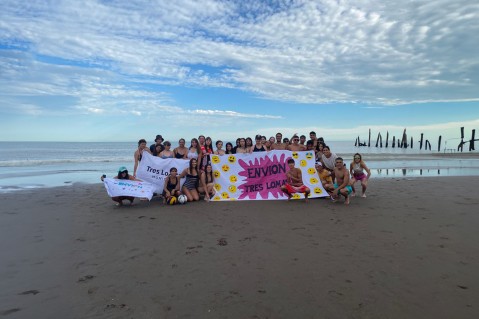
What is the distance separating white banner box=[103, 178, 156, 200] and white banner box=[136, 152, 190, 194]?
0.58 m

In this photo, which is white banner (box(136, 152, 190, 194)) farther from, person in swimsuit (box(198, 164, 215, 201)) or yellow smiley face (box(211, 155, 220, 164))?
yellow smiley face (box(211, 155, 220, 164))

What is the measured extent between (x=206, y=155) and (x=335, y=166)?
3765mm

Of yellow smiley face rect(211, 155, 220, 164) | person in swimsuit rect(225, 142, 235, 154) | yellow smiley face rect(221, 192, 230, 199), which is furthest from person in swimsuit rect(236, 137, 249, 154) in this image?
yellow smiley face rect(221, 192, 230, 199)

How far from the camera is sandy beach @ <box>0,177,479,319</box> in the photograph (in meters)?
3.23

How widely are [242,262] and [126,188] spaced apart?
4844 mm

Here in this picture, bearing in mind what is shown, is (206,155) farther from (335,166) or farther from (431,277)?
(431,277)

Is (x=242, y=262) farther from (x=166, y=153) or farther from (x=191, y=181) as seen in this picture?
(x=166, y=153)

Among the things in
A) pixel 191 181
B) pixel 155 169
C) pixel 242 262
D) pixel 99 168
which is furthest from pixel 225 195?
pixel 99 168

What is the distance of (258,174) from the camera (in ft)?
30.0

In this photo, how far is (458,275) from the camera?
3832mm

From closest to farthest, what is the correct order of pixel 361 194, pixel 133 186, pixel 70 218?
pixel 70 218 → pixel 133 186 → pixel 361 194

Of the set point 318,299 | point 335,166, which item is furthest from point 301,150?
point 318,299

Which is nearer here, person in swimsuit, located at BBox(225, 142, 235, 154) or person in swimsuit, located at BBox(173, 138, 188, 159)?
person in swimsuit, located at BBox(173, 138, 188, 159)

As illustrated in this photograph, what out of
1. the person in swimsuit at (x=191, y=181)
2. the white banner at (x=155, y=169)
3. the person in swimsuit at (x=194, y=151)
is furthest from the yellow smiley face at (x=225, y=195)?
the person in swimsuit at (x=194, y=151)
